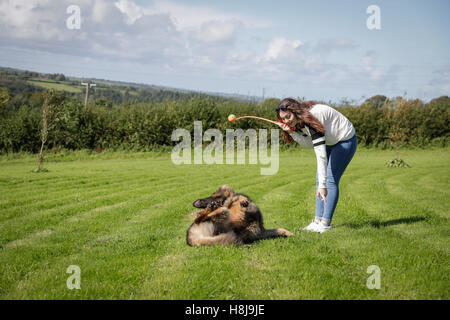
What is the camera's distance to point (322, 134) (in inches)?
185

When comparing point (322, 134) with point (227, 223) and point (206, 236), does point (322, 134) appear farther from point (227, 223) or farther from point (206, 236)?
point (206, 236)

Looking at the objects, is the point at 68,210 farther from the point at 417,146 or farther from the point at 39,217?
the point at 417,146

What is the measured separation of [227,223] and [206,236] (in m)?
0.35

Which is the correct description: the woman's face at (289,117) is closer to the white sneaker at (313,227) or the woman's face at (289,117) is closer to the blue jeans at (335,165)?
the blue jeans at (335,165)

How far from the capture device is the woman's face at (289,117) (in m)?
4.78

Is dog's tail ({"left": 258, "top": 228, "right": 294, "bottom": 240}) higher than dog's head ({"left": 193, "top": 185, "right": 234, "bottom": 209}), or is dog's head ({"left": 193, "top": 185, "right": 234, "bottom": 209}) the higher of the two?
dog's head ({"left": 193, "top": 185, "right": 234, "bottom": 209})

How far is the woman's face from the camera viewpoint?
188 inches

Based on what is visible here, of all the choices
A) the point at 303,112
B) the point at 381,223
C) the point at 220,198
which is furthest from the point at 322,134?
the point at 381,223

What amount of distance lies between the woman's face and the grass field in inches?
67.0

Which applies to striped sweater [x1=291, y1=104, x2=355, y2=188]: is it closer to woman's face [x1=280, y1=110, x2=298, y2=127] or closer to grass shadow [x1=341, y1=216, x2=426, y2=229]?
woman's face [x1=280, y1=110, x2=298, y2=127]

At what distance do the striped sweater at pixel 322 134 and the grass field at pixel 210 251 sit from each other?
110cm

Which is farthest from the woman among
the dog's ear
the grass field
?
the dog's ear
